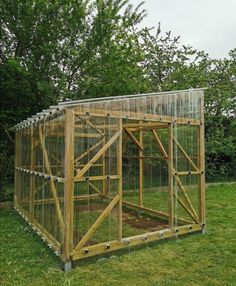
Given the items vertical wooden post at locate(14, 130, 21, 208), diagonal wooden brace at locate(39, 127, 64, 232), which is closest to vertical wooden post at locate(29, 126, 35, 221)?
diagonal wooden brace at locate(39, 127, 64, 232)

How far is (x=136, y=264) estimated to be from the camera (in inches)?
164

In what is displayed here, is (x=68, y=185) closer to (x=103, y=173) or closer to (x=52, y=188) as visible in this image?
(x=52, y=188)

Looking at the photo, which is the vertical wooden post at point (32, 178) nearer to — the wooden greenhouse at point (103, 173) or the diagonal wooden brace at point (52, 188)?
the wooden greenhouse at point (103, 173)

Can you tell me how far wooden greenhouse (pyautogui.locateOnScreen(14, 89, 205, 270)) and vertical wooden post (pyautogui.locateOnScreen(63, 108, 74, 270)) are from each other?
A: 12mm

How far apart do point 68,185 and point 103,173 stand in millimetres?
905

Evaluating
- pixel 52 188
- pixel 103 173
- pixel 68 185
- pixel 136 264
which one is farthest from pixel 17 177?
pixel 136 264

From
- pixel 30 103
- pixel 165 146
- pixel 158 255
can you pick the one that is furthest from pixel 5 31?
pixel 158 255

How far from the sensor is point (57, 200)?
14.4 ft

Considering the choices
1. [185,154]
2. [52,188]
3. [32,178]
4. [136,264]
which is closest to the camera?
[136,264]

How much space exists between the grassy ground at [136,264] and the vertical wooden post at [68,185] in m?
0.33

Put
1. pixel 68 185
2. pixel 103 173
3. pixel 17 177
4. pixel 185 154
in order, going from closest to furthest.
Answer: pixel 68 185
pixel 103 173
pixel 185 154
pixel 17 177

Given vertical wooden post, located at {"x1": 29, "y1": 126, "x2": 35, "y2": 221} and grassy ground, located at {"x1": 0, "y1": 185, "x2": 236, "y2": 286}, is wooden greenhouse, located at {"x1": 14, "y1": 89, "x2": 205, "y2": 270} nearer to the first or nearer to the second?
vertical wooden post, located at {"x1": 29, "y1": 126, "x2": 35, "y2": 221}

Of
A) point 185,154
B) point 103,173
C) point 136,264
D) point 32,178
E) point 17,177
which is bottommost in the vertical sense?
point 136,264

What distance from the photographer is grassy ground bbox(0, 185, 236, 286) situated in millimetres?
3691
